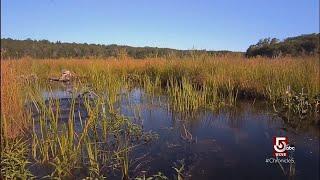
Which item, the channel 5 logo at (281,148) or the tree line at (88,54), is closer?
the channel 5 logo at (281,148)

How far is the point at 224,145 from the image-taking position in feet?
16.0

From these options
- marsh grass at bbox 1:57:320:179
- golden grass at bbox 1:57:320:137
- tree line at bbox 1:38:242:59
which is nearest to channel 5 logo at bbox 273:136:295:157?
marsh grass at bbox 1:57:320:179

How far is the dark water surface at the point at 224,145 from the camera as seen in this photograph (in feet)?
12.8

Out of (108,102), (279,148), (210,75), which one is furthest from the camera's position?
(210,75)

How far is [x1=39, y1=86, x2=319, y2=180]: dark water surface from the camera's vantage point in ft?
12.8

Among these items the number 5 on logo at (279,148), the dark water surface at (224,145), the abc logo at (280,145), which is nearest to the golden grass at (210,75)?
the dark water surface at (224,145)

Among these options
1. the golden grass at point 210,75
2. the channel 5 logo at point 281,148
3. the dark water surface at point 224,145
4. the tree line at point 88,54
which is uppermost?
the tree line at point 88,54

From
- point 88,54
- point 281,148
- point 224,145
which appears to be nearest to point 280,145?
point 281,148

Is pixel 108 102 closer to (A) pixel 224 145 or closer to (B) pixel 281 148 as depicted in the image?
(A) pixel 224 145

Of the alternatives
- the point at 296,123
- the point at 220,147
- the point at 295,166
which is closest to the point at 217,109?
the point at 296,123

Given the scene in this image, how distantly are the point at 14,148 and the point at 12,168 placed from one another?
27.1 inches

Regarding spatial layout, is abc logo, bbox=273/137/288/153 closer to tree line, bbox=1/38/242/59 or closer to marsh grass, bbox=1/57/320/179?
marsh grass, bbox=1/57/320/179

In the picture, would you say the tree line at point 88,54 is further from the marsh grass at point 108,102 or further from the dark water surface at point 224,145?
the dark water surface at point 224,145

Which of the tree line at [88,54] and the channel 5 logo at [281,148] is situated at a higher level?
the tree line at [88,54]
